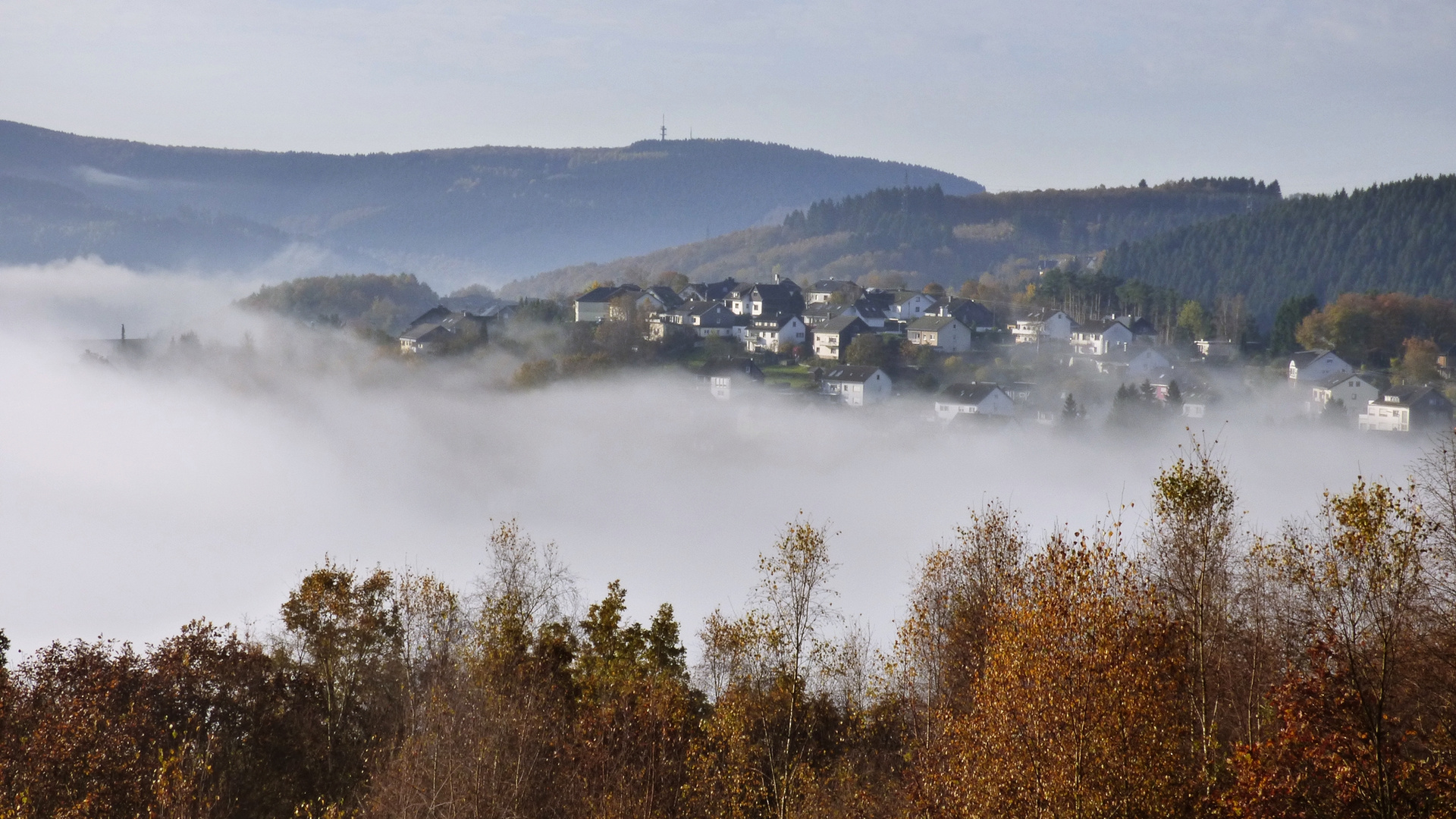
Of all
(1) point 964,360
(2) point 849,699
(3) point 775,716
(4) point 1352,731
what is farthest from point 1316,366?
(4) point 1352,731

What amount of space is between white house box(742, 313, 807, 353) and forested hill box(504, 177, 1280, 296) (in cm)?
6017

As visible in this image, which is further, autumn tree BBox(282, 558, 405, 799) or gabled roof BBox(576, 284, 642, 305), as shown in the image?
gabled roof BBox(576, 284, 642, 305)

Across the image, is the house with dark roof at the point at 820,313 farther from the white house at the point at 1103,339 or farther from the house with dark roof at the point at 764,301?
the white house at the point at 1103,339

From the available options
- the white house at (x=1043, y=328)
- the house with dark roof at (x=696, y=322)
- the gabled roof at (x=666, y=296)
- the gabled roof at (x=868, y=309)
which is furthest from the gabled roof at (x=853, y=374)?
the gabled roof at (x=666, y=296)

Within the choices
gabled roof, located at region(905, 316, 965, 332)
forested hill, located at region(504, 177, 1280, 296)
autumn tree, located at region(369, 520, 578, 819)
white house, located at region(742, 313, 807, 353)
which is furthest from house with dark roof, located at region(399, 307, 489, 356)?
autumn tree, located at region(369, 520, 578, 819)

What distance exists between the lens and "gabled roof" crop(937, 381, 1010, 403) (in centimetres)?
6912

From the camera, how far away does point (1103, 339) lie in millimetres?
82875

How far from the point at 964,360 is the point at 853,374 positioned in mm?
9151

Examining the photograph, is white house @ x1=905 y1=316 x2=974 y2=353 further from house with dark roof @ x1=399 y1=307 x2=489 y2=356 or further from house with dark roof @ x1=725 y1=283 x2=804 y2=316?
house with dark roof @ x1=399 y1=307 x2=489 y2=356

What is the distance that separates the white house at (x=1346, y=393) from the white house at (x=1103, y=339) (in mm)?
13980

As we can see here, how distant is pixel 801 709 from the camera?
18688 mm

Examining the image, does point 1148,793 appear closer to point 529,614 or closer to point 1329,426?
point 529,614

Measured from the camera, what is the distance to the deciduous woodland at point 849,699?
10.4 m

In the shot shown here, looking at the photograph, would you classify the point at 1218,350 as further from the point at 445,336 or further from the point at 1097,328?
the point at 445,336
